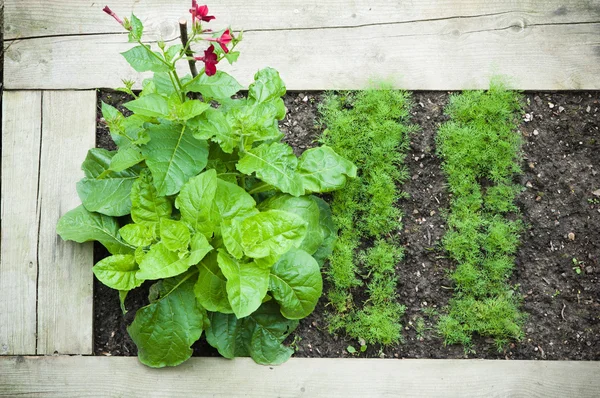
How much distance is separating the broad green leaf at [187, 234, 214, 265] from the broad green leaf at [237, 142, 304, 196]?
295mm

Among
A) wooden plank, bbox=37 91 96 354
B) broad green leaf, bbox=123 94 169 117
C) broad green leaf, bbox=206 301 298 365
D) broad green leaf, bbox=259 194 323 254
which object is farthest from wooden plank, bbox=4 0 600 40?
broad green leaf, bbox=206 301 298 365

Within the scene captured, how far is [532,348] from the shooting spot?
244 cm

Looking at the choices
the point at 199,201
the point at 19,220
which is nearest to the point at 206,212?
the point at 199,201

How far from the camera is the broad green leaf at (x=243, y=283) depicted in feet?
6.24

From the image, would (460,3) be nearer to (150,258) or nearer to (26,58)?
(150,258)

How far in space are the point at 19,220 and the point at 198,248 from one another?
99 centimetres

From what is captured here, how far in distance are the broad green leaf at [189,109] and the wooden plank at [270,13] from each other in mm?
719

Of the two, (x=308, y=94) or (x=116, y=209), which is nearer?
(x=116, y=209)

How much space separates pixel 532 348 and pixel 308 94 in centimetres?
155

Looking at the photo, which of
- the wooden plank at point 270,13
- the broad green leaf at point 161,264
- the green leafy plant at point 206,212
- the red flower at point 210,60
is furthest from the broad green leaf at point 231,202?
the wooden plank at point 270,13

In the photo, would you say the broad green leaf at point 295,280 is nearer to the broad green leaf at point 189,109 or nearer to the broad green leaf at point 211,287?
the broad green leaf at point 211,287

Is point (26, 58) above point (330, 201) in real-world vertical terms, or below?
above

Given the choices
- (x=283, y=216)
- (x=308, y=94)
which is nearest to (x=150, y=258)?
(x=283, y=216)

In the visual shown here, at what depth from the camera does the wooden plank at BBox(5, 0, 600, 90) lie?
2486 millimetres
